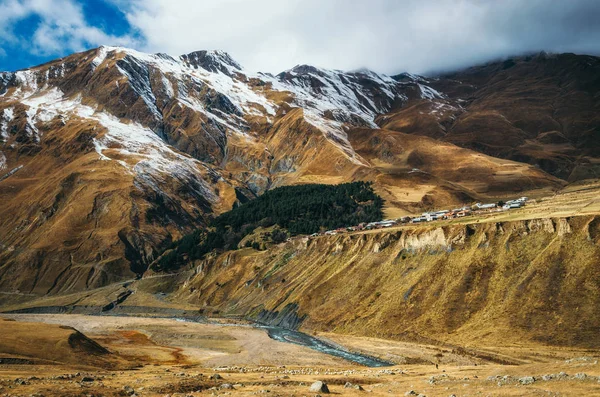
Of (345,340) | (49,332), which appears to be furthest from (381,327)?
(49,332)

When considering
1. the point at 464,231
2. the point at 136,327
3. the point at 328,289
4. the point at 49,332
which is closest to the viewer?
the point at 49,332

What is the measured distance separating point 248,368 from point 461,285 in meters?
50.0

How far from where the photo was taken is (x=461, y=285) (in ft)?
325

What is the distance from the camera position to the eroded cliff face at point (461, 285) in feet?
267

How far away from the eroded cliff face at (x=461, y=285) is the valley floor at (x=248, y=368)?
6.06m

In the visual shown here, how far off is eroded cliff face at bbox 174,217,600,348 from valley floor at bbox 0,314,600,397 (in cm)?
606

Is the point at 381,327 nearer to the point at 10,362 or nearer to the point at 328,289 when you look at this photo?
the point at 328,289

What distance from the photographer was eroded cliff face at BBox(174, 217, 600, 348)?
267 feet

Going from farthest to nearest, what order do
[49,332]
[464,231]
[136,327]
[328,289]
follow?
[136,327], [328,289], [464,231], [49,332]

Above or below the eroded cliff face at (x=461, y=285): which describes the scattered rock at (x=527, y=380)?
below

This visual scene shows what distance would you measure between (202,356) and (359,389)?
5992 centimetres

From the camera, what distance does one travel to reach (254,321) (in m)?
150

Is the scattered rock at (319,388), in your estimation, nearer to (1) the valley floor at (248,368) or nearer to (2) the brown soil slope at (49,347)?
(1) the valley floor at (248,368)

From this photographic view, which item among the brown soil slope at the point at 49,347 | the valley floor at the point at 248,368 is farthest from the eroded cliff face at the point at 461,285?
the brown soil slope at the point at 49,347
